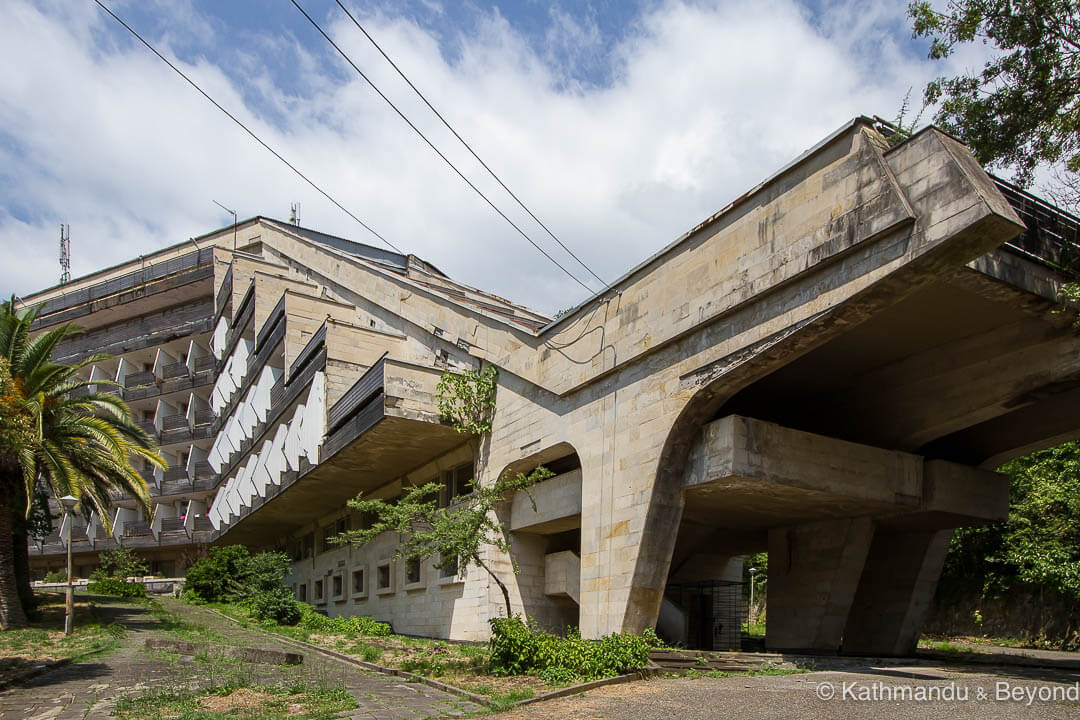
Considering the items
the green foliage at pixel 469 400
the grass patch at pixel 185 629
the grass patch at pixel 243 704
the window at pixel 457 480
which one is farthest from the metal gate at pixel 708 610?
the grass patch at pixel 243 704

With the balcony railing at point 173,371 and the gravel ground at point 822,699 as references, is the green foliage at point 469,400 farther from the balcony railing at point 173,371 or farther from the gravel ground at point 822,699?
the balcony railing at point 173,371

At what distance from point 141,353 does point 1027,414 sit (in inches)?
1978

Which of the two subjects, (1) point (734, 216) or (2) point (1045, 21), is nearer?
(2) point (1045, 21)

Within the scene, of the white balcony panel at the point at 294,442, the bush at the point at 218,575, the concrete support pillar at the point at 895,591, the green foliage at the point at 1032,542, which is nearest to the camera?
the concrete support pillar at the point at 895,591

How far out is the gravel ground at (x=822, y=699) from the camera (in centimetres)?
1004

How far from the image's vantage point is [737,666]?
14766 mm

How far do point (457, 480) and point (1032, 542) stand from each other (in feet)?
50.5

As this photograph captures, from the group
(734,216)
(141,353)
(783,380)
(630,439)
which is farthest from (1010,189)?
(141,353)

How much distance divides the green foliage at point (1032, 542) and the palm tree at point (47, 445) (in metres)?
22.6

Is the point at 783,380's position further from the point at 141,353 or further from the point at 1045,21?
the point at 141,353

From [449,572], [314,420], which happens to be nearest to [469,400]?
[449,572]

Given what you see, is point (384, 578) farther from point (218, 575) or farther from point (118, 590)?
point (118, 590)

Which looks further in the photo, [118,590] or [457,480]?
[118,590]

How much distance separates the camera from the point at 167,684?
12.7 meters
